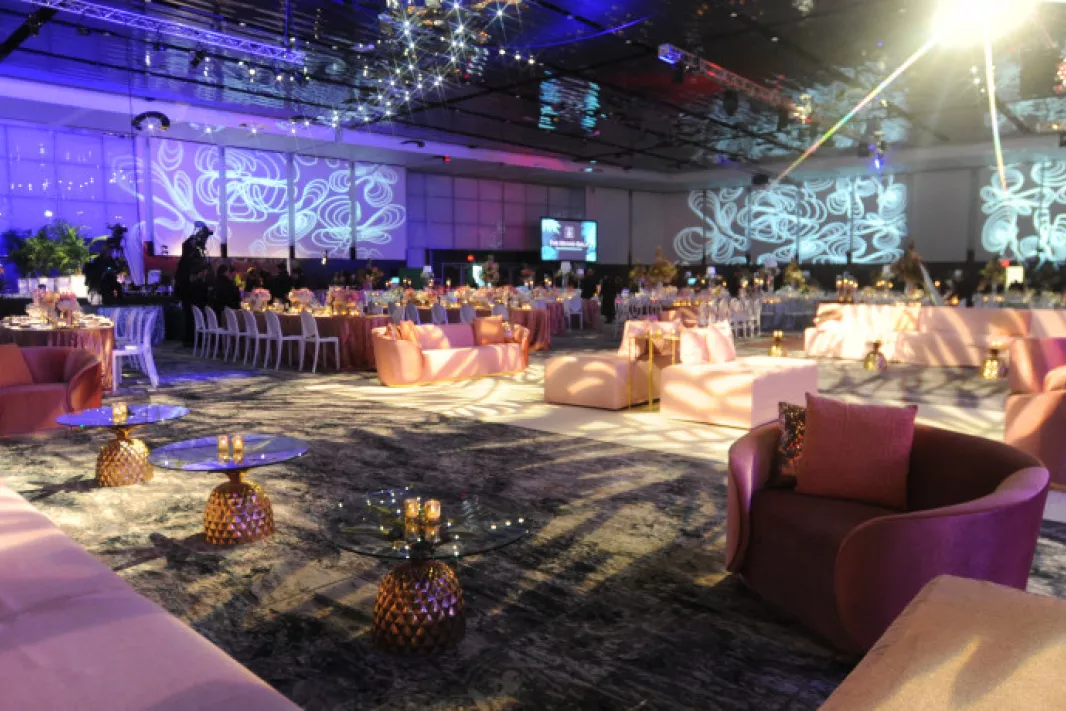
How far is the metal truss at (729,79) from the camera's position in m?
10.2

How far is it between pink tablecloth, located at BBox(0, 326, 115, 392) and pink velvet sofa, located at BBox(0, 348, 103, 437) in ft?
4.41

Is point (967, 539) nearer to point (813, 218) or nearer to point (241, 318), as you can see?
point (241, 318)

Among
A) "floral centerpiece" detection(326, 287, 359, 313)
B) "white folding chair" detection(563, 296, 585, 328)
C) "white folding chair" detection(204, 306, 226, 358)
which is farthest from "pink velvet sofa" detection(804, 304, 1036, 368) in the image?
"white folding chair" detection(204, 306, 226, 358)

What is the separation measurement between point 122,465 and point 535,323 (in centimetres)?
899

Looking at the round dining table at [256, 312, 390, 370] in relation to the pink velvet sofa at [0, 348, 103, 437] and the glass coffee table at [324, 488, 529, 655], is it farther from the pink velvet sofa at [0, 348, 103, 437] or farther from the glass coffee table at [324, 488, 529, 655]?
the glass coffee table at [324, 488, 529, 655]

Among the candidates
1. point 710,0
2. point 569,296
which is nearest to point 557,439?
point 710,0

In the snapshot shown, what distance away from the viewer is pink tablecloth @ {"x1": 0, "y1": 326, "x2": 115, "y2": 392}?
8055 millimetres

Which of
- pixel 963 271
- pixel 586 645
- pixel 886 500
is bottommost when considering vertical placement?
pixel 586 645

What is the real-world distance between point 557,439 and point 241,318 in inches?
296

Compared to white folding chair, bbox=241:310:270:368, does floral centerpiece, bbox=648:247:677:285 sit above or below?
above

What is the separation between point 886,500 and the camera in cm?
310

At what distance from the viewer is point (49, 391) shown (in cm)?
630

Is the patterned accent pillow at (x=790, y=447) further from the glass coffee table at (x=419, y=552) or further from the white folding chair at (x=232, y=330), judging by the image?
the white folding chair at (x=232, y=330)

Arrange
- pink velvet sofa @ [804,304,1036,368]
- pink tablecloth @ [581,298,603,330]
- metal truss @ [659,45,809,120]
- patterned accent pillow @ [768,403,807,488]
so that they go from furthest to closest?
pink tablecloth @ [581,298,603,330], pink velvet sofa @ [804,304,1036,368], metal truss @ [659,45,809,120], patterned accent pillow @ [768,403,807,488]
